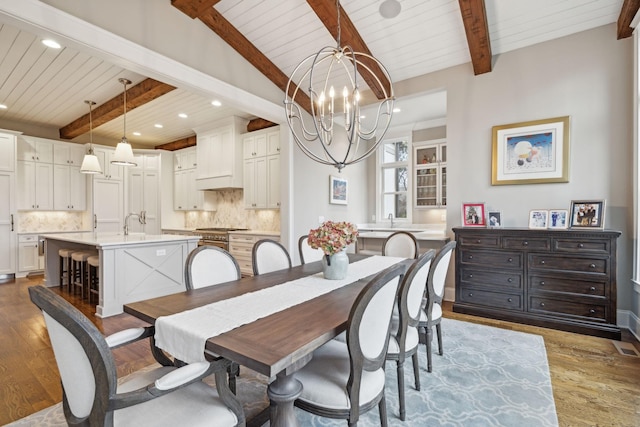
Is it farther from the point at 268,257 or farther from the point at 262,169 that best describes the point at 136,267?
the point at 262,169

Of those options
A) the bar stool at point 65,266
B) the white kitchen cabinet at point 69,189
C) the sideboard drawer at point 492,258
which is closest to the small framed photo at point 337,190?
the sideboard drawer at point 492,258

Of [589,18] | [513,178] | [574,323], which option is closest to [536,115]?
[513,178]

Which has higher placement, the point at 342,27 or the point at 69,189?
the point at 342,27

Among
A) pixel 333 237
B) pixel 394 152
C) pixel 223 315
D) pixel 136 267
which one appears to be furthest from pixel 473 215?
pixel 136 267

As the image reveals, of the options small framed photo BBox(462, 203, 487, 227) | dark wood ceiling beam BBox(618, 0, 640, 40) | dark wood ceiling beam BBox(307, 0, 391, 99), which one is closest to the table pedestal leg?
dark wood ceiling beam BBox(307, 0, 391, 99)

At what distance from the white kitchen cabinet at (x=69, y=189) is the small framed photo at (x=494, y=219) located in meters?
7.62

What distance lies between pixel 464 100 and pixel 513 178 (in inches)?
45.4

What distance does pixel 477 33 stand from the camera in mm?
3199

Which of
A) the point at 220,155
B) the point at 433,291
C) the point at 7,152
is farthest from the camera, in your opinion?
the point at 220,155

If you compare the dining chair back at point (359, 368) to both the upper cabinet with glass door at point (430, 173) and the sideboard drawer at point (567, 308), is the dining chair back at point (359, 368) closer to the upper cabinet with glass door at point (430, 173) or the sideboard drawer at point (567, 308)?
the sideboard drawer at point (567, 308)

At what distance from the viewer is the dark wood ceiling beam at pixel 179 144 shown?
710cm

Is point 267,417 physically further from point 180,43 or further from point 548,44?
point 548,44

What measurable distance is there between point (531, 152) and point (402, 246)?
1.83m

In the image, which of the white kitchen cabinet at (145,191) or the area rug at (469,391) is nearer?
the area rug at (469,391)
